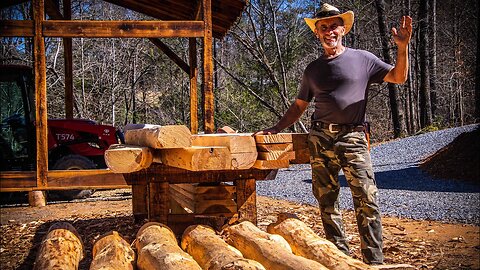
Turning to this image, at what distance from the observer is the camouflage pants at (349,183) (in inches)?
138

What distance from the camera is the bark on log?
282cm

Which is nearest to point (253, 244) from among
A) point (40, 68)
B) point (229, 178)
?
point (229, 178)

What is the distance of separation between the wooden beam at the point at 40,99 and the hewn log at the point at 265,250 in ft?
9.80

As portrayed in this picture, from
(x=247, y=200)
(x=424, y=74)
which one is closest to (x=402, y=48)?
(x=247, y=200)

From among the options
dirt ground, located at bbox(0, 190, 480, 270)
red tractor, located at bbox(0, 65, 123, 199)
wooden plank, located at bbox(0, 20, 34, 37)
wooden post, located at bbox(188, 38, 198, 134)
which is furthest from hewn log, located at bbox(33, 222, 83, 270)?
red tractor, located at bbox(0, 65, 123, 199)

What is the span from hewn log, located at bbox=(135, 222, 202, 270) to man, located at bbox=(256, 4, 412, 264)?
3.68 feet

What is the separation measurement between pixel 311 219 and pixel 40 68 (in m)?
3.95

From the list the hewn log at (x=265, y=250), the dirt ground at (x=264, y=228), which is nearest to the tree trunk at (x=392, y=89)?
the dirt ground at (x=264, y=228)

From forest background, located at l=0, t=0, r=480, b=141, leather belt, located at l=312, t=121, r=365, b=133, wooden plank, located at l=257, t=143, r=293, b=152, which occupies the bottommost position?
wooden plank, located at l=257, t=143, r=293, b=152

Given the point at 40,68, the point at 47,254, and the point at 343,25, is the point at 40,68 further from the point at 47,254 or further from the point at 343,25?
the point at 343,25

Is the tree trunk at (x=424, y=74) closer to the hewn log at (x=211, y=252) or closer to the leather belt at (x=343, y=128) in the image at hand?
the leather belt at (x=343, y=128)

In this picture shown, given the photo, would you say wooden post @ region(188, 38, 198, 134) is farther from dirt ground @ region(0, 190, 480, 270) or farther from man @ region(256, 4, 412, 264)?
man @ region(256, 4, 412, 264)

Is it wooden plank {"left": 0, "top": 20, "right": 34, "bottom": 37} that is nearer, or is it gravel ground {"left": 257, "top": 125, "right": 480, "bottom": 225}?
wooden plank {"left": 0, "top": 20, "right": 34, "bottom": 37}

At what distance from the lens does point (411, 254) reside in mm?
4312
